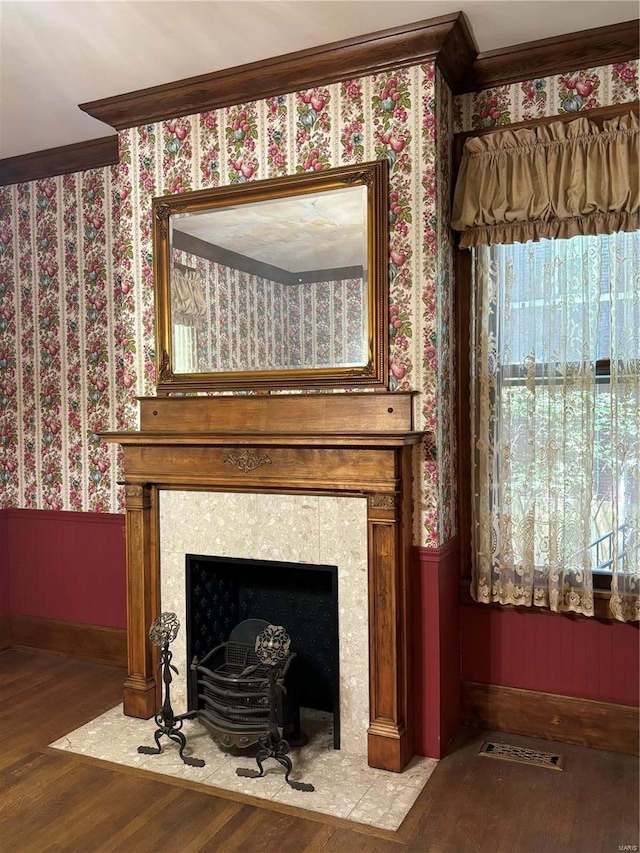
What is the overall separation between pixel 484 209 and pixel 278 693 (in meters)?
2.03

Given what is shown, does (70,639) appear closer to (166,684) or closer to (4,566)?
(4,566)

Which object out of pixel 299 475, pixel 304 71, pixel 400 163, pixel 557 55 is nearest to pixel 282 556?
pixel 299 475

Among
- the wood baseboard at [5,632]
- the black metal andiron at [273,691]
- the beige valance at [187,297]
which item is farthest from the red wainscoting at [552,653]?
the wood baseboard at [5,632]

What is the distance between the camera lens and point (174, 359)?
315 cm

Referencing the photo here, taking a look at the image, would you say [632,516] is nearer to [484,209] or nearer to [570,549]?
[570,549]

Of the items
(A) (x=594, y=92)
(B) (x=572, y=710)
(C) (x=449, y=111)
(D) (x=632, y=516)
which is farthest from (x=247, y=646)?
(A) (x=594, y=92)

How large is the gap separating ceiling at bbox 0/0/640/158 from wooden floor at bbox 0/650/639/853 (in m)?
2.73

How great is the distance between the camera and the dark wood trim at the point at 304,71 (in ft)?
8.43

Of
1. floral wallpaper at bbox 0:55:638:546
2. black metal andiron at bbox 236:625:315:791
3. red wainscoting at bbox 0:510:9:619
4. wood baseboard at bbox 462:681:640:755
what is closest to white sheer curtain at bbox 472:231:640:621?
floral wallpaper at bbox 0:55:638:546

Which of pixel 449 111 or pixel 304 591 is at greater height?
pixel 449 111

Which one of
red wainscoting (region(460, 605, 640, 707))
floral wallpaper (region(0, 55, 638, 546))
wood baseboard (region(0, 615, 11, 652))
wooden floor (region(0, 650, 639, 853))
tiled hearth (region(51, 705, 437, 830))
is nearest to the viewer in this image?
wooden floor (region(0, 650, 639, 853))

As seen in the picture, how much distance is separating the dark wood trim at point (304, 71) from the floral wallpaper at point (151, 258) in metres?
0.04

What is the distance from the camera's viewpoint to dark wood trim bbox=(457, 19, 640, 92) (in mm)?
2594

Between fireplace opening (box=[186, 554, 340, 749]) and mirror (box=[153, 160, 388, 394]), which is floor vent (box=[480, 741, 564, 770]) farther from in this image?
mirror (box=[153, 160, 388, 394])
